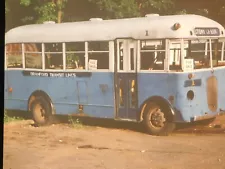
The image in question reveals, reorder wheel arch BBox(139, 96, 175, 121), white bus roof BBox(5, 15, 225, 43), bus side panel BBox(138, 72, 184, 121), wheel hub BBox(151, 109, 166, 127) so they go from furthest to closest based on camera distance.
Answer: wheel hub BBox(151, 109, 166, 127), wheel arch BBox(139, 96, 175, 121), bus side panel BBox(138, 72, 184, 121), white bus roof BBox(5, 15, 225, 43)

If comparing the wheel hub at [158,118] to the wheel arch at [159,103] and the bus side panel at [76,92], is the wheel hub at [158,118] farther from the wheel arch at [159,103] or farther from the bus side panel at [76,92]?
the bus side panel at [76,92]

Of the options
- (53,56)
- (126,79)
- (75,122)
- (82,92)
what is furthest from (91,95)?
(53,56)

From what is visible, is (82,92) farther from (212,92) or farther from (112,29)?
(212,92)

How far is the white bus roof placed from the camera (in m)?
6.21

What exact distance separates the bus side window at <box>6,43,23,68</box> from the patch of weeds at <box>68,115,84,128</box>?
1122 mm

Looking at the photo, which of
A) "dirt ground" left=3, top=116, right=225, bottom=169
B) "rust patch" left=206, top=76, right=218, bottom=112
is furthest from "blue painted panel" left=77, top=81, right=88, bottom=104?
"rust patch" left=206, top=76, right=218, bottom=112

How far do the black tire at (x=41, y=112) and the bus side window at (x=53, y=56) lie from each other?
0.55 meters

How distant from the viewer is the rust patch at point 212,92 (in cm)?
641

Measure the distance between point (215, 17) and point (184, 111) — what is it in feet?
4.19

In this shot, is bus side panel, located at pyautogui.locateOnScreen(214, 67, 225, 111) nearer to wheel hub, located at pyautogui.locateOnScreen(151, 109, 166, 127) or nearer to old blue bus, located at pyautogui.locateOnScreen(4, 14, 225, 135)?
old blue bus, located at pyautogui.locateOnScreen(4, 14, 225, 135)

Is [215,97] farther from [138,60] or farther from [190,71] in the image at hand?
[138,60]

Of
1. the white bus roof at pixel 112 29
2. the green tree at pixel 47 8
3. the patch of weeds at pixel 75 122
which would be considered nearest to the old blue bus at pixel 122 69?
the white bus roof at pixel 112 29

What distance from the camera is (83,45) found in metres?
6.88

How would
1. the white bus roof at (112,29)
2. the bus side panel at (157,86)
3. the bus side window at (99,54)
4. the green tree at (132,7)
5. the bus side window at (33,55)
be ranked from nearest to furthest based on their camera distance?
the green tree at (132,7)
the white bus roof at (112,29)
the bus side panel at (157,86)
the bus side window at (99,54)
the bus side window at (33,55)
